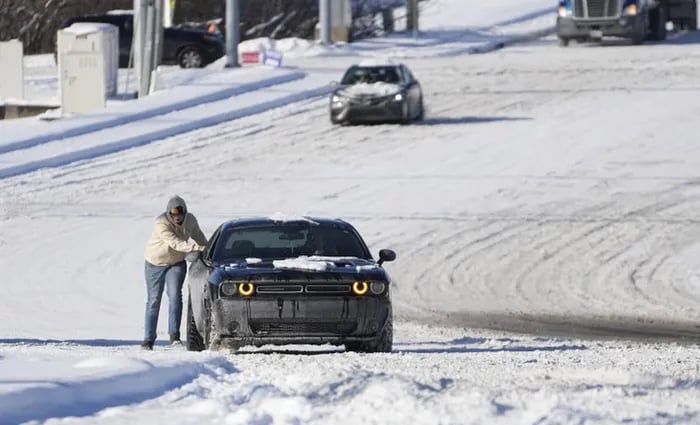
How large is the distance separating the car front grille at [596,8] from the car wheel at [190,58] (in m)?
10.2

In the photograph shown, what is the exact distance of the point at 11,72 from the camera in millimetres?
41344

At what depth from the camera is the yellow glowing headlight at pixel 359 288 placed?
1393 cm

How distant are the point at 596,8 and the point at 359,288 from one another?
35005 millimetres

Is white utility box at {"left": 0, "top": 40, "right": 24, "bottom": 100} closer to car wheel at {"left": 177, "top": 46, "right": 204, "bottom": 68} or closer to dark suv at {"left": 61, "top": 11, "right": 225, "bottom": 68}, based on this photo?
dark suv at {"left": 61, "top": 11, "right": 225, "bottom": 68}

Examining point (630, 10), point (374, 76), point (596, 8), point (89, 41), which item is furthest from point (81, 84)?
point (630, 10)

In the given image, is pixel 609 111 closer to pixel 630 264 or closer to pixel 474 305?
pixel 630 264

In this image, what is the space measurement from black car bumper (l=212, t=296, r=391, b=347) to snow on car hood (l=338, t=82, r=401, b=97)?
21842mm

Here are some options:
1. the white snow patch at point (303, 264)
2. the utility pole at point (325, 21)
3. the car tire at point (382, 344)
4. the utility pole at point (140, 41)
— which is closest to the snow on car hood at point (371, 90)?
the utility pole at point (140, 41)

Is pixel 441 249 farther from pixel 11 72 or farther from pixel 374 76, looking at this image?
pixel 11 72

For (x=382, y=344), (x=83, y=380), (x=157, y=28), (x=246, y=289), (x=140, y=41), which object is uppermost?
(x=157, y=28)

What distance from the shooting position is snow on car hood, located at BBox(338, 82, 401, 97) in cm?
3566

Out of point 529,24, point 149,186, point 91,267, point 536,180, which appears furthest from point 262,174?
point 529,24

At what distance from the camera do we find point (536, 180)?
102 feet

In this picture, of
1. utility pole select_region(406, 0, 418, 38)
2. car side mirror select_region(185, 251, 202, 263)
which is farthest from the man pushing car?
utility pole select_region(406, 0, 418, 38)
